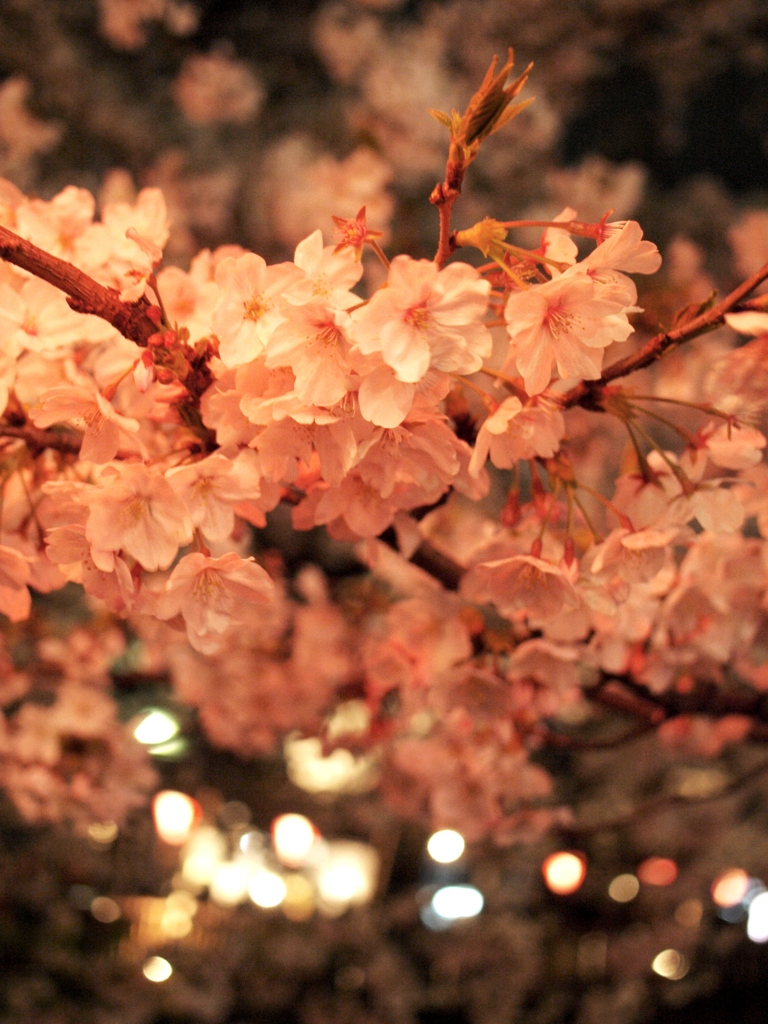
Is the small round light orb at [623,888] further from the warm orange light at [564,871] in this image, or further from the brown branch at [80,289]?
the brown branch at [80,289]

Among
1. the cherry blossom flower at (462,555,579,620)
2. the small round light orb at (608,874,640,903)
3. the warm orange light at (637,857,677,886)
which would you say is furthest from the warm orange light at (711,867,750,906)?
the cherry blossom flower at (462,555,579,620)

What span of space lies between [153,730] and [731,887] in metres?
1.49

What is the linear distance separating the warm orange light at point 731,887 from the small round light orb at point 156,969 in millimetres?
1402

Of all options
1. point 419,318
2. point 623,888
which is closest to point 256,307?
point 419,318

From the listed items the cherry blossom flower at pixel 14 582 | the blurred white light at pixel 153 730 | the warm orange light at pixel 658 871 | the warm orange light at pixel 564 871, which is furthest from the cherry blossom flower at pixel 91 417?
the warm orange light at pixel 658 871

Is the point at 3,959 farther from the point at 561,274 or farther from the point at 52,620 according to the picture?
the point at 561,274

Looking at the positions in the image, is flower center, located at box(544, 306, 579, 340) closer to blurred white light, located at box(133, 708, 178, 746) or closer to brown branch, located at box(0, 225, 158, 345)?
brown branch, located at box(0, 225, 158, 345)

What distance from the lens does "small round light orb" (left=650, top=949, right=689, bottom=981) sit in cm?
212

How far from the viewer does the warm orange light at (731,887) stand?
1.99 m

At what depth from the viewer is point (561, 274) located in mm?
450

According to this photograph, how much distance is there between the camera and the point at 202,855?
2322 millimetres

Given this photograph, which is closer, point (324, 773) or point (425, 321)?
point (425, 321)

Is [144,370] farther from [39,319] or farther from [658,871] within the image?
[658,871]

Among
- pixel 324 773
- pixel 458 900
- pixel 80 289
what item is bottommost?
pixel 80 289
